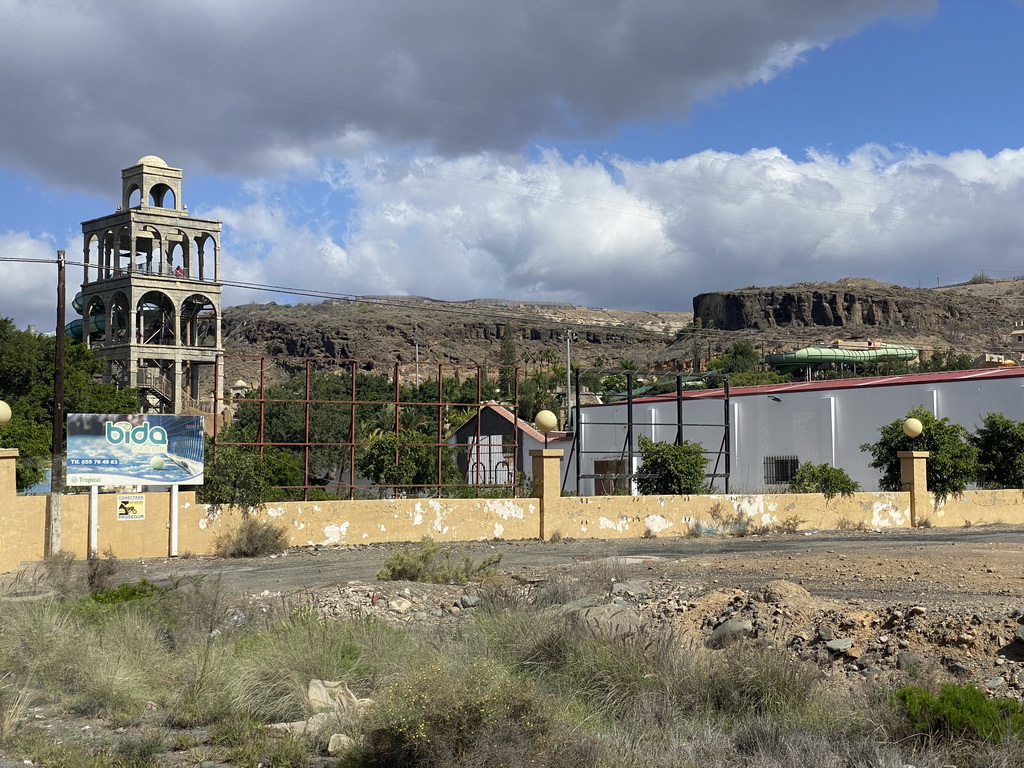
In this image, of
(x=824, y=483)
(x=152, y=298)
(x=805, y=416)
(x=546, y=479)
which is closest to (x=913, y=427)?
(x=824, y=483)

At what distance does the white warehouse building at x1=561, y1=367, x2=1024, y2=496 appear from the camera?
36781 mm

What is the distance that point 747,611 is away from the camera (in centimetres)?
1080

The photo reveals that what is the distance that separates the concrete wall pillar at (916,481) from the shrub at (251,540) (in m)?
17.9

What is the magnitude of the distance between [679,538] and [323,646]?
17189 millimetres

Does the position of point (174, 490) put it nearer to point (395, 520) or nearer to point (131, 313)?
point (395, 520)

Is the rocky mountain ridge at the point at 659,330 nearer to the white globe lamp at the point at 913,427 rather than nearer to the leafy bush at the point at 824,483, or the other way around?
the leafy bush at the point at 824,483

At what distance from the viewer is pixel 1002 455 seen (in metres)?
32.9

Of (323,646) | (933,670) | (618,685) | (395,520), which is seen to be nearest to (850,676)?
(933,670)

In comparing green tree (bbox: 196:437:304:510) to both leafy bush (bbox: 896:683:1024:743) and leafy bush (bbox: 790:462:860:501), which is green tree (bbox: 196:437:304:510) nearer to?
leafy bush (bbox: 790:462:860:501)

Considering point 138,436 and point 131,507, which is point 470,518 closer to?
point 131,507

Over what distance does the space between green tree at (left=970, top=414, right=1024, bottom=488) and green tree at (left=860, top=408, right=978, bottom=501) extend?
648mm

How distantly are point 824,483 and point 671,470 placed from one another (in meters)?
4.36

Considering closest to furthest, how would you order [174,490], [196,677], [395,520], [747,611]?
[196,677]
[747,611]
[174,490]
[395,520]

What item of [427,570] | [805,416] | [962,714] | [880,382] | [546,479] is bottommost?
[427,570]
